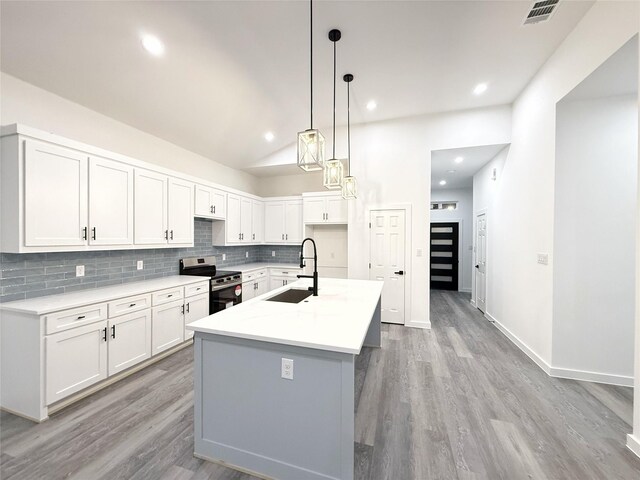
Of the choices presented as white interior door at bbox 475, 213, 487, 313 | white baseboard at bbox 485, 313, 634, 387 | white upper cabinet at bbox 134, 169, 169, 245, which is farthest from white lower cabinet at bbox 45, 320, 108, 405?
white interior door at bbox 475, 213, 487, 313

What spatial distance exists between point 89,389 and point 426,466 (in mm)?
2891

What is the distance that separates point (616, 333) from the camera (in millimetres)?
2590

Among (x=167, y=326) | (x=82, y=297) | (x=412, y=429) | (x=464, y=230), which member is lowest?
(x=412, y=429)

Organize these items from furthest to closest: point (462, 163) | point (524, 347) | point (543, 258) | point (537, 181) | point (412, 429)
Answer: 1. point (462, 163)
2. point (524, 347)
3. point (537, 181)
4. point (543, 258)
5. point (412, 429)

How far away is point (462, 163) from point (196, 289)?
5186mm

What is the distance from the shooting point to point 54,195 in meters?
2.23

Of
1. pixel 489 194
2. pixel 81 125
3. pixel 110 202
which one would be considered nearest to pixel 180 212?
pixel 110 202

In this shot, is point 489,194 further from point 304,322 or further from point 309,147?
point 304,322

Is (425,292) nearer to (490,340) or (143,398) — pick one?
(490,340)

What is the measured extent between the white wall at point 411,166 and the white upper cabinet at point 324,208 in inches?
11.5

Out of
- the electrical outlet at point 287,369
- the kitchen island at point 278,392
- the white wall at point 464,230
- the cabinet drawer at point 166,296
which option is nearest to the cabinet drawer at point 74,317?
the cabinet drawer at point 166,296

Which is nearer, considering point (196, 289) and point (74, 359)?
point (74, 359)

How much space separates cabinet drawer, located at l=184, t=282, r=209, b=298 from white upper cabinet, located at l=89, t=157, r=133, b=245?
887 mm

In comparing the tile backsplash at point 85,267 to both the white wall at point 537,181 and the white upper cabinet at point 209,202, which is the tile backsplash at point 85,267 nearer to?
the white upper cabinet at point 209,202
